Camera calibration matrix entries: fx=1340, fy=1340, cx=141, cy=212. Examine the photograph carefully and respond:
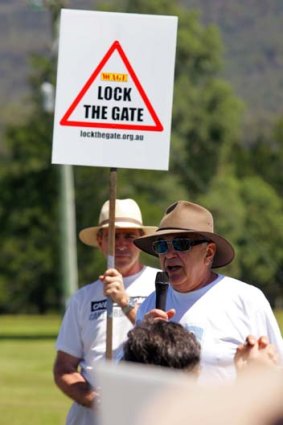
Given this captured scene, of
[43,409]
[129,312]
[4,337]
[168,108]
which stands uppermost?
[168,108]

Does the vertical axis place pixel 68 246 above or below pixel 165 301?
below

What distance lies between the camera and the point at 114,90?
5.68 m

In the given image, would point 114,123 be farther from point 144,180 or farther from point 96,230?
point 144,180

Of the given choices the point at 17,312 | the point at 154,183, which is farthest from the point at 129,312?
the point at 17,312

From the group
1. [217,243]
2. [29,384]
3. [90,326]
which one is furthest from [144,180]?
[217,243]

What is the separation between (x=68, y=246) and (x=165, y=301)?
77.9ft

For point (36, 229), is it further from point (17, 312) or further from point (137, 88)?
point (137, 88)

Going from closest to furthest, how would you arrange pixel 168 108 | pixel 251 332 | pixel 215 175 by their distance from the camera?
pixel 251 332 → pixel 168 108 → pixel 215 175

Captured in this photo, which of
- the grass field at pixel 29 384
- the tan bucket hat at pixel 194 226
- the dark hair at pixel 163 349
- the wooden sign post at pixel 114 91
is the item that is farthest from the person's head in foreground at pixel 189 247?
the grass field at pixel 29 384

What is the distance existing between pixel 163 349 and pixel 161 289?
2.11 m

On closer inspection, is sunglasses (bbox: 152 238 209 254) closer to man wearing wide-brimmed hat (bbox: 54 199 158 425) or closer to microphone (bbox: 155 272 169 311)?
microphone (bbox: 155 272 169 311)

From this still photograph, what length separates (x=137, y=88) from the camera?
5.67m

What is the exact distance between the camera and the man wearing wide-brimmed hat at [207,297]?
5008 millimetres

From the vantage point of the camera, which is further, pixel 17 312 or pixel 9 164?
pixel 17 312
